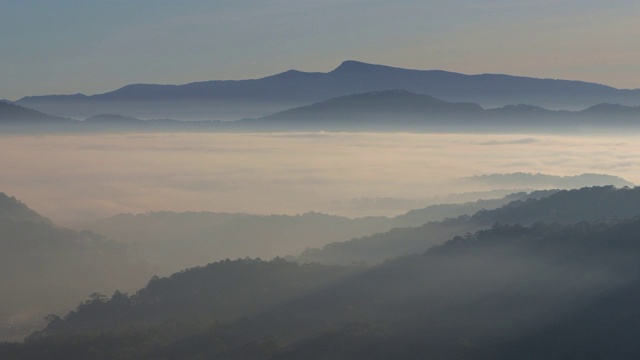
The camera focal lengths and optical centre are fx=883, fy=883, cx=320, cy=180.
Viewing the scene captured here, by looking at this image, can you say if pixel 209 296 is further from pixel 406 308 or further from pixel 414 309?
pixel 414 309

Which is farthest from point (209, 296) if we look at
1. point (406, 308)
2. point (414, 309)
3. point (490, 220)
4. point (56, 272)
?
point (56, 272)

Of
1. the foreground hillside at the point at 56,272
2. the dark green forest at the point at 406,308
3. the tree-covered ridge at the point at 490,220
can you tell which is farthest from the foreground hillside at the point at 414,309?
the foreground hillside at the point at 56,272

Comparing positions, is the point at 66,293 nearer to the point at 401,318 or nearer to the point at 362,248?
the point at 362,248

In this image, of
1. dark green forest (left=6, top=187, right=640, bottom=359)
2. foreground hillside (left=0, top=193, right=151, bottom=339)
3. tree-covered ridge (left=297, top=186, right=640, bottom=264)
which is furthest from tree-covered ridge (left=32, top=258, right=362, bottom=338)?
foreground hillside (left=0, top=193, right=151, bottom=339)

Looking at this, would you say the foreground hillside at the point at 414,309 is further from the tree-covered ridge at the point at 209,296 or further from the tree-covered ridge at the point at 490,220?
the tree-covered ridge at the point at 490,220

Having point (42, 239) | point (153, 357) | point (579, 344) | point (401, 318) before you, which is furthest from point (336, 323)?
point (42, 239)

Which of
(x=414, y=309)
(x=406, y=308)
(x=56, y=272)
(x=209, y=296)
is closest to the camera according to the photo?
(x=414, y=309)

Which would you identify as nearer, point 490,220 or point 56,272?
point 490,220

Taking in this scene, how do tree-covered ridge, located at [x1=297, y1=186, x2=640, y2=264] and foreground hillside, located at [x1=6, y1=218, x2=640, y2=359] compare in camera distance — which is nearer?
foreground hillside, located at [x1=6, y1=218, x2=640, y2=359]

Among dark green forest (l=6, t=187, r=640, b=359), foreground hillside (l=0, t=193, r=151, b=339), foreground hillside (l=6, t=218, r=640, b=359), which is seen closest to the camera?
foreground hillside (l=6, t=218, r=640, b=359)

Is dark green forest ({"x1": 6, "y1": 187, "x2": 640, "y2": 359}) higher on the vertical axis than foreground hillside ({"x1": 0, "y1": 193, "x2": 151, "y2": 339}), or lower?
higher

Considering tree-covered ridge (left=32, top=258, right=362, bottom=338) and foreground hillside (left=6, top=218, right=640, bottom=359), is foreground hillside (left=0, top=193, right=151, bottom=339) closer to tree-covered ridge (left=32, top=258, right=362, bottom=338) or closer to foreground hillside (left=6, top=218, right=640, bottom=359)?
tree-covered ridge (left=32, top=258, right=362, bottom=338)

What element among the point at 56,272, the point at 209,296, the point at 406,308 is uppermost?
the point at 406,308
